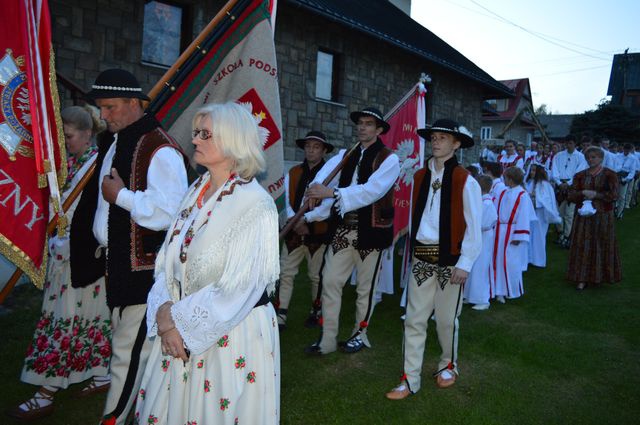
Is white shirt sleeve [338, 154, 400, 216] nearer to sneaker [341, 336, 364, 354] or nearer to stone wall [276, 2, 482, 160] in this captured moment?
sneaker [341, 336, 364, 354]

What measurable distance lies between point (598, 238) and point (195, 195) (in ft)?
23.5

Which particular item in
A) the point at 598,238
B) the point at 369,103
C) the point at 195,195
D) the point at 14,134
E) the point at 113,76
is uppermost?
the point at 369,103

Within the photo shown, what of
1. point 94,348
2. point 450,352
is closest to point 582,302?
point 450,352

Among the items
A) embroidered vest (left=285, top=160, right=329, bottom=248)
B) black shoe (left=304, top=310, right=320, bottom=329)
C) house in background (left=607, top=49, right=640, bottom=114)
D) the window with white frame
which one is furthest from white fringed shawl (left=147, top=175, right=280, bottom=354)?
house in background (left=607, top=49, right=640, bottom=114)

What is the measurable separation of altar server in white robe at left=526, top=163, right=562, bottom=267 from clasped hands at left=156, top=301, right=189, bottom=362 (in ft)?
27.9

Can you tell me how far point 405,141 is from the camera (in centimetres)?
673

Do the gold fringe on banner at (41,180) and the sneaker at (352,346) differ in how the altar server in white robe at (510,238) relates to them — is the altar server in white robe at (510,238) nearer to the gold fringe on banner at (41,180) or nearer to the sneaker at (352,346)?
the sneaker at (352,346)

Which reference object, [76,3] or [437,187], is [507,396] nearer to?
[437,187]

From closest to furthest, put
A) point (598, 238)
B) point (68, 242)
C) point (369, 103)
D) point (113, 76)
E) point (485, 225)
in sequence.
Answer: point (113, 76) < point (68, 242) < point (485, 225) < point (598, 238) < point (369, 103)

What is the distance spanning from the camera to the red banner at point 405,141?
6.50 m

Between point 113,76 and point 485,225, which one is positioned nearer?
point 113,76

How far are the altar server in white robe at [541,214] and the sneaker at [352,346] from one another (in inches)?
225

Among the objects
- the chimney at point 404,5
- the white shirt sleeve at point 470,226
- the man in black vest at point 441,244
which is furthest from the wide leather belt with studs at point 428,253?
the chimney at point 404,5

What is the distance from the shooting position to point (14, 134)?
263cm
